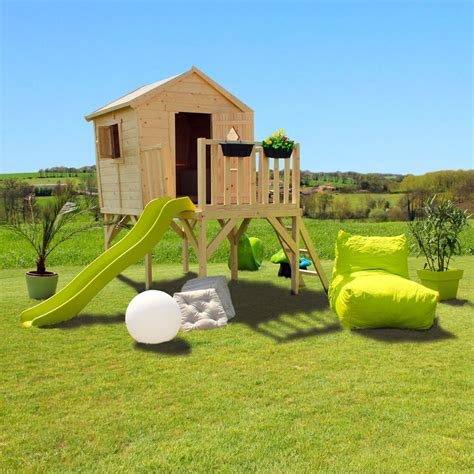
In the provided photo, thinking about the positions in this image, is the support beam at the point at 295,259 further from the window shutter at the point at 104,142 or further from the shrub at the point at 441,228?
the window shutter at the point at 104,142

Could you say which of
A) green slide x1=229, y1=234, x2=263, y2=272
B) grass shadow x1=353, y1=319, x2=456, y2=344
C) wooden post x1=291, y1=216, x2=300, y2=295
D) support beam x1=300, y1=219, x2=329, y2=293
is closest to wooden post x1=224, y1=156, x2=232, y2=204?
wooden post x1=291, y1=216, x2=300, y2=295

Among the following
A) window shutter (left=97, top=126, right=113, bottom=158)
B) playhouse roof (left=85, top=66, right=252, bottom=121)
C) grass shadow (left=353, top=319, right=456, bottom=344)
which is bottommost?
grass shadow (left=353, top=319, right=456, bottom=344)

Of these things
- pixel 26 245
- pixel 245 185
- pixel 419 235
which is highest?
pixel 245 185

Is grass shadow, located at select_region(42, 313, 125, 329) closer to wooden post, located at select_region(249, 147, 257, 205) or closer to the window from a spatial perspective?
wooden post, located at select_region(249, 147, 257, 205)

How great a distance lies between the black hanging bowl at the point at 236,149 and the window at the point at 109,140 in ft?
12.0

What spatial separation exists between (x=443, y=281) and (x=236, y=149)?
14.2ft

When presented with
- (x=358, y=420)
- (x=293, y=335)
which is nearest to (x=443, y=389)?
(x=358, y=420)

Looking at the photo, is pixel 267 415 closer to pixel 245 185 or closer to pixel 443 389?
pixel 443 389

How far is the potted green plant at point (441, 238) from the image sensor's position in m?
9.98

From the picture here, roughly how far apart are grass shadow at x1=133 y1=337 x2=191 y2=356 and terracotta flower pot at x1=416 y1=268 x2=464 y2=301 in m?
4.88

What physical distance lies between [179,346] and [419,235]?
5.69 m

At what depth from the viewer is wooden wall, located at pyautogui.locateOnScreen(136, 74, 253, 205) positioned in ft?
36.1

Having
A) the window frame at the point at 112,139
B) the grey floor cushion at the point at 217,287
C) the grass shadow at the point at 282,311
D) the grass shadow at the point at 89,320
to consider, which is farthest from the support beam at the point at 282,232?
the window frame at the point at 112,139

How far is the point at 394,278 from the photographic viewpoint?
8.12 m
